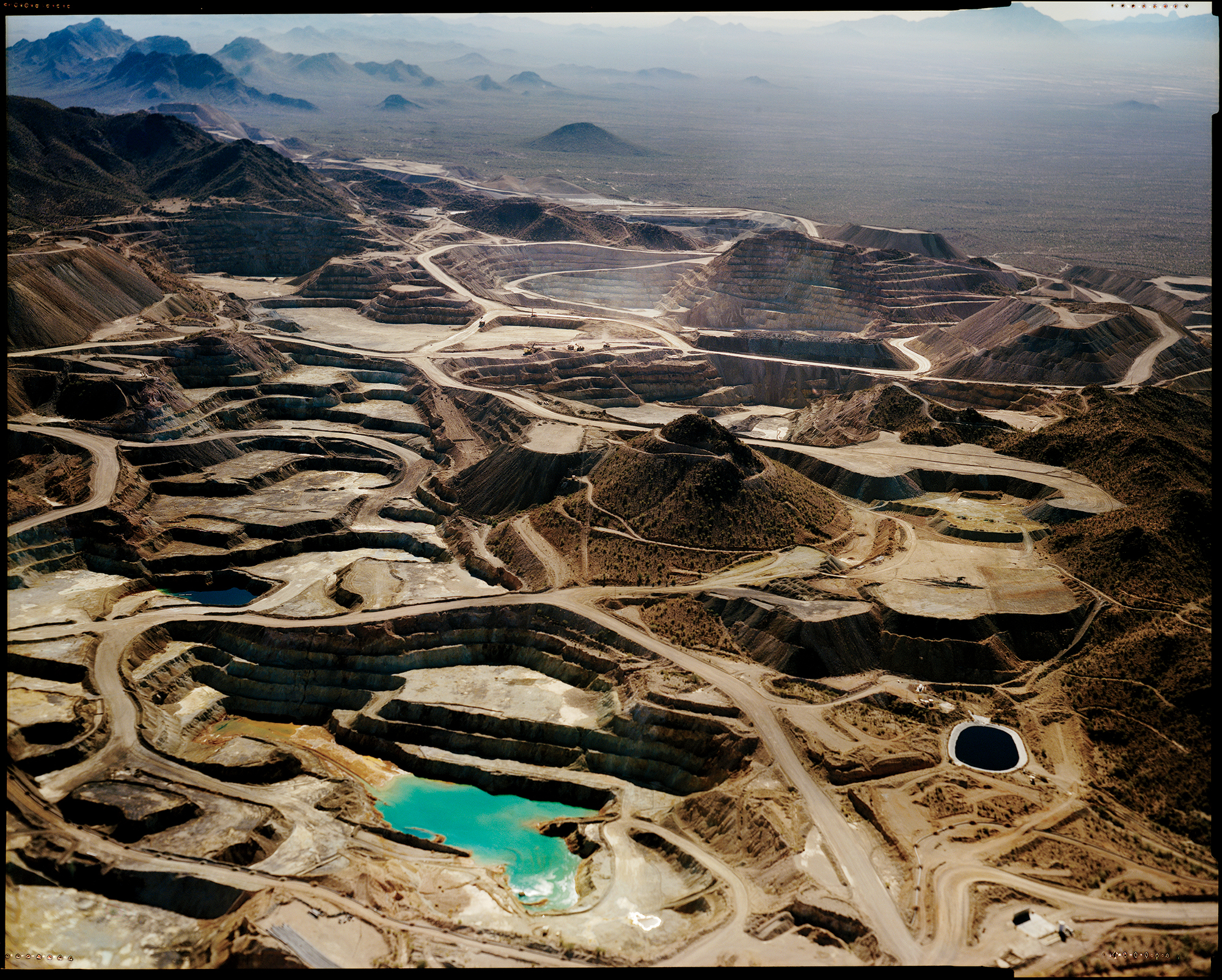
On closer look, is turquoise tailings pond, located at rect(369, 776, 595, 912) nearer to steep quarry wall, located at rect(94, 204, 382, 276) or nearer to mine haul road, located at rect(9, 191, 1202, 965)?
mine haul road, located at rect(9, 191, 1202, 965)

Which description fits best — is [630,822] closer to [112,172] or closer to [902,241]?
[902,241]

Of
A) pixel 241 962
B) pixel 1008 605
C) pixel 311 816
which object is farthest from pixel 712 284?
pixel 241 962

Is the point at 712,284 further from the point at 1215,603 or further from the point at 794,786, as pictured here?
the point at 1215,603

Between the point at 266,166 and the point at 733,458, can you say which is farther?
the point at 266,166

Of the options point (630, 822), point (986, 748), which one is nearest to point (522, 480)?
point (630, 822)

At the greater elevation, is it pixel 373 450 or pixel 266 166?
pixel 266 166

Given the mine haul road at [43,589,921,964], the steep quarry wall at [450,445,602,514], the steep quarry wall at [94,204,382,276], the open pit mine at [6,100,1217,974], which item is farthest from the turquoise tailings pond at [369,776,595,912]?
the steep quarry wall at [94,204,382,276]
